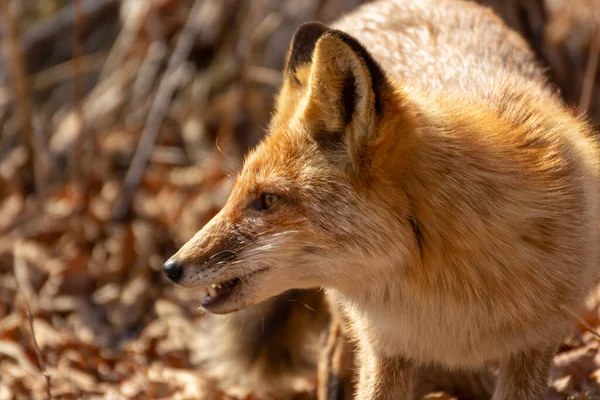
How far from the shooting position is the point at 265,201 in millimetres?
3209

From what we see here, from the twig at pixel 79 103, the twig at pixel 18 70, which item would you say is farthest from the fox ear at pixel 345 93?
the twig at pixel 18 70

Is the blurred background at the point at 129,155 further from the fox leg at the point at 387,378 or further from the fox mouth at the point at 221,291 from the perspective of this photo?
the fox mouth at the point at 221,291

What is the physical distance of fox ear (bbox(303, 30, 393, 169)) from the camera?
291 centimetres

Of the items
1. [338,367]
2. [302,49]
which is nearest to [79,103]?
[302,49]

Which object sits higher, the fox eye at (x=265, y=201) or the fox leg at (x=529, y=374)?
the fox eye at (x=265, y=201)

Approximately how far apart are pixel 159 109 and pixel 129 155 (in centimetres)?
72

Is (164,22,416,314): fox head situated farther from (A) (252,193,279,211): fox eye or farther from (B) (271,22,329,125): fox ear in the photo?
(B) (271,22,329,125): fox ear

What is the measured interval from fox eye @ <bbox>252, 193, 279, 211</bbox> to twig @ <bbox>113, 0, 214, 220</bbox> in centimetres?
363

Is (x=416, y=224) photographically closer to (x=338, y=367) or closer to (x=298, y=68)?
(x=298, y=68)

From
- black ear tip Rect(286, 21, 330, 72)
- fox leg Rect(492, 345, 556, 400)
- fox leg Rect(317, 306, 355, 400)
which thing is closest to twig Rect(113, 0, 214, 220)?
fox leg Rect(317, 306, 355, 400)

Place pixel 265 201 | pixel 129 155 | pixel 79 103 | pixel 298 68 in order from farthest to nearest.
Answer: pixel 129 155 → pixel 79 103 → pixel 298 68 → pixel 265 201

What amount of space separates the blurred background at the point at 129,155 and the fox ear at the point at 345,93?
207 cm

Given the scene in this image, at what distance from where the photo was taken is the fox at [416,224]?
10.1 ft

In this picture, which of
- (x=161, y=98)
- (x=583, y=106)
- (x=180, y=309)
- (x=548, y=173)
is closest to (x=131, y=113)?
(x=161, y=98)
